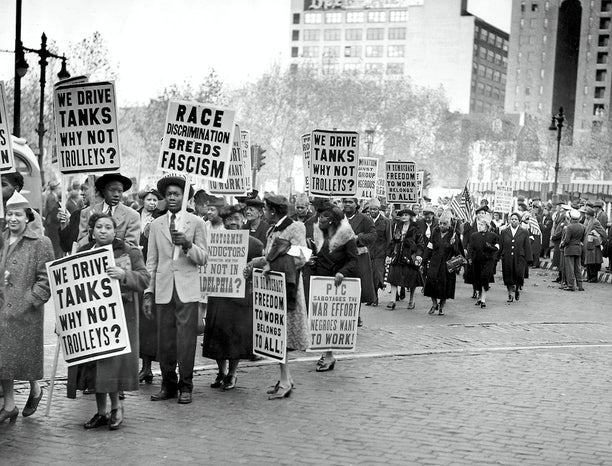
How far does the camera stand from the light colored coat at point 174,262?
8641 mm

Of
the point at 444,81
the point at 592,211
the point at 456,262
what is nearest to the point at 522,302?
the point at 456,262

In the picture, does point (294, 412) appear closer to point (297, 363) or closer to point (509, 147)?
point (297, 363)

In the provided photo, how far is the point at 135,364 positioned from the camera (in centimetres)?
773

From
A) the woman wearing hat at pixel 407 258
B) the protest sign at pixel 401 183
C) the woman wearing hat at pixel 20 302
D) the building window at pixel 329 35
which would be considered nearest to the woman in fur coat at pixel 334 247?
the woman wearing hat at pixel 20 302

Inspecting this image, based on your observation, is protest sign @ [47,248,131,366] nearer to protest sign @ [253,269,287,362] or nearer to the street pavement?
the street pavement

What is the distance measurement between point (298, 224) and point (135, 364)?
233cm

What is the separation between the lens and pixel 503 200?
30266mm

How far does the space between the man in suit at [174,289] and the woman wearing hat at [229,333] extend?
56 centimetres

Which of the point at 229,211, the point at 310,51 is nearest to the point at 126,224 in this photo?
the point at 229,211

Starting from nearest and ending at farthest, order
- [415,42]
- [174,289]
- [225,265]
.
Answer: [174,289] → [225,265] → [415,42]

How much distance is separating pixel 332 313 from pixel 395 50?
169 meters

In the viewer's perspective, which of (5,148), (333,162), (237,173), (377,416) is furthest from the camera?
(237,173)

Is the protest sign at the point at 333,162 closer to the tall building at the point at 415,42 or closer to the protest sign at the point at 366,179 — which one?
the protest sign at the point at 366,179

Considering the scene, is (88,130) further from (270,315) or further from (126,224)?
(270,315)
